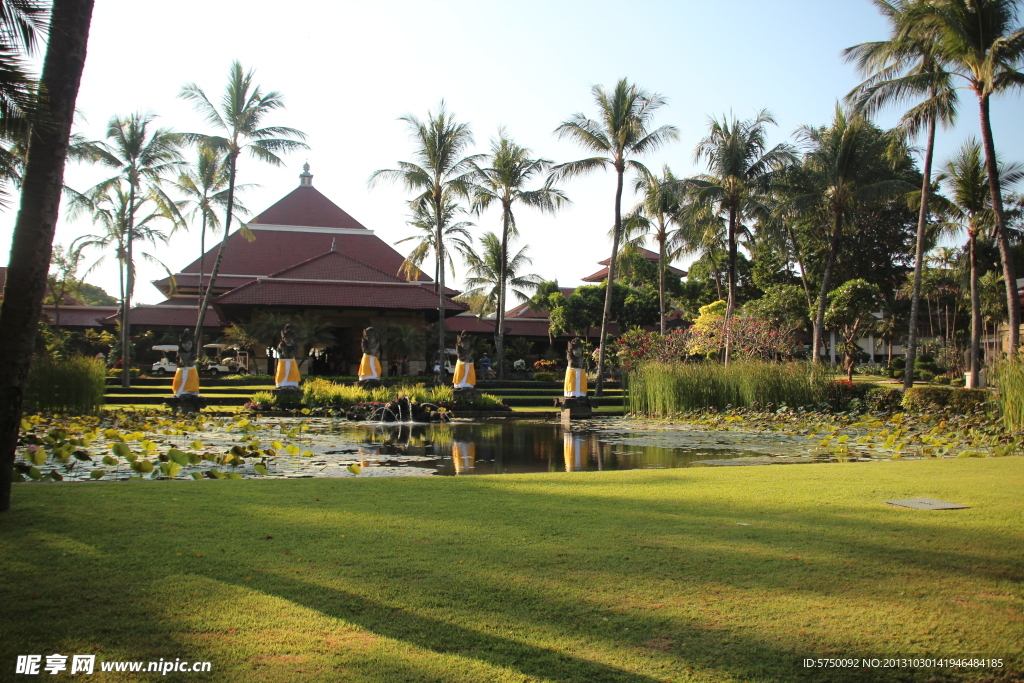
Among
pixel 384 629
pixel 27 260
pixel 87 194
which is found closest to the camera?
pixel 384 629

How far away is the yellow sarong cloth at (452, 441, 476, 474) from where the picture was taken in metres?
8.02

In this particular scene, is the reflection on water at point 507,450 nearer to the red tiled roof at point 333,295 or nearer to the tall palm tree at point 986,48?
the tall palm tree at point 986,48

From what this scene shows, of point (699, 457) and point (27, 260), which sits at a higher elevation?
point (27, 260)

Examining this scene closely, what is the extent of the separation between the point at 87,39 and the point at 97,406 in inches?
387

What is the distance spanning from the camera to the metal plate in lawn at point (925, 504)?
4465 millimetres

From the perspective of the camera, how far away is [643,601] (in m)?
2.80

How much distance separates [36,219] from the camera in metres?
3.97

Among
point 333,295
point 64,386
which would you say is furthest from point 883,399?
point 333,295

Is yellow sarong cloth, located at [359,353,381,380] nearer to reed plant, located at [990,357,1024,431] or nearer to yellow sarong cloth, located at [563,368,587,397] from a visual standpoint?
yellow sarong cloth, located at [563,368,587,397]

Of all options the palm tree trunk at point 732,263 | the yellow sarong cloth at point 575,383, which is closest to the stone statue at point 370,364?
the yellow sarong cloth at point 575,383

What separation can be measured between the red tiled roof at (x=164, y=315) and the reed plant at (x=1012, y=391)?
2943 centimetres

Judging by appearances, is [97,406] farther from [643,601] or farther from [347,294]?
[347,294]

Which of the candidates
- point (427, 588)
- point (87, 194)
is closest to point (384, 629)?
point (427, 588)

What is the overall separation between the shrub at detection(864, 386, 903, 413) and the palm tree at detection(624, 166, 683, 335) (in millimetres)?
10398
